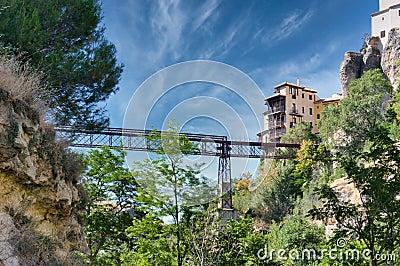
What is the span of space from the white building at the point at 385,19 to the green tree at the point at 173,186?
30.5m

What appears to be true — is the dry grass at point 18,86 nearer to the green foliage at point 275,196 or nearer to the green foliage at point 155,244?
the green foliage at point 155,244

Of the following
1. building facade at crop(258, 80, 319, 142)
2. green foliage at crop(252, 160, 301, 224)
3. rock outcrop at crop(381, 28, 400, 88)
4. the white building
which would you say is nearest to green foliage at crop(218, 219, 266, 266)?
green foliage at crop(252, 160, 301, 224)

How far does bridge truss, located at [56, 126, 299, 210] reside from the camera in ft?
30.4

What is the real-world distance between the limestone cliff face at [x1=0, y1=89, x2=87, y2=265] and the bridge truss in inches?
39.0

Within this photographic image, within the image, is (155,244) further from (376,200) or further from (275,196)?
(275,196)

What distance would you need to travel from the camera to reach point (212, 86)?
23.2 ft

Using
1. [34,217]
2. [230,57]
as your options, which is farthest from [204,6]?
[34,217]

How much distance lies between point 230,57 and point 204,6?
158 cm

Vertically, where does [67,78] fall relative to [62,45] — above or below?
below

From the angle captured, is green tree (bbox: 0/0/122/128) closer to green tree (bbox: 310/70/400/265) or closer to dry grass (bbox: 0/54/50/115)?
dry grass (bbox: 0/54/50/115)

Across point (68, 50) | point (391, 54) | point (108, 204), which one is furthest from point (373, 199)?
point (391, 54)

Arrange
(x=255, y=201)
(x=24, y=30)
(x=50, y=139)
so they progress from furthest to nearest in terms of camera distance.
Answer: (x=255, y=201), (x=24, y=30), (x=50, y=139)

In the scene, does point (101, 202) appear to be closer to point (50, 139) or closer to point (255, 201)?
point (50, 139)

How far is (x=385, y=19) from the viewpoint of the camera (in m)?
34.6
